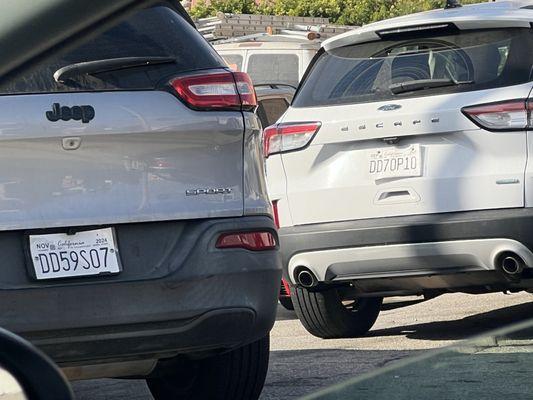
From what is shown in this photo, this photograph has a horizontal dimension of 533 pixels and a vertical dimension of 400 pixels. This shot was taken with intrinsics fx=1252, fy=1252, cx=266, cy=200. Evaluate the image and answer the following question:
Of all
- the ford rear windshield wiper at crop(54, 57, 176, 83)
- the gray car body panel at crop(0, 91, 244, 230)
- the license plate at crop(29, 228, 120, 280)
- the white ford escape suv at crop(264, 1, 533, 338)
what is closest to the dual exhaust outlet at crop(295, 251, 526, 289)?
the white ford escape suv at crop(264, 1, 533, 338)

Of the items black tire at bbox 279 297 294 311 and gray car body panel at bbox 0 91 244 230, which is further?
black tire at bbox 279 297 294 311

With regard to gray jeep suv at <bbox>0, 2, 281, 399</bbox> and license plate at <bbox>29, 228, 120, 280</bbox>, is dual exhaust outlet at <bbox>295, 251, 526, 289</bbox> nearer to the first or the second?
gray jeep suv at <bbox>0, 2, 281, 399</bbox>

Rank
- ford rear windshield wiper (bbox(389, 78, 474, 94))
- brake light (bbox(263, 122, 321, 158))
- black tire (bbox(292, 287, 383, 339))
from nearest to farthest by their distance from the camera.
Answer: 1. ford rear windshield wiper (bbox(389, 78, 474, 94))
2. brake light (bbox(263, 122, 321, 158))
3. black tire (bbox(292, 287, 383, 339))

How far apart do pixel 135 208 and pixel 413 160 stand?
2202 millimetres

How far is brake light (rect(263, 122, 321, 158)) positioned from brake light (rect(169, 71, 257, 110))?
1.86 m

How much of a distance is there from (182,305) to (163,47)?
92 centimetres

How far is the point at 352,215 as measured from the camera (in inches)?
246

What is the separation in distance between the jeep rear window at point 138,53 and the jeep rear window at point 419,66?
1946 millimetres

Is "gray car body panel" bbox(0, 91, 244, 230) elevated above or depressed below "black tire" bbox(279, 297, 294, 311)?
above

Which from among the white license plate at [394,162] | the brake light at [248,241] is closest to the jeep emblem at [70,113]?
the brake light at [248,241]

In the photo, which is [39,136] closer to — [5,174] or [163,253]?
[5,174]

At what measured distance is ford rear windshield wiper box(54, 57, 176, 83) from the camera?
4164 millimetres

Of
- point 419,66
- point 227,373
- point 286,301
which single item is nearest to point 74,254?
point 227,373

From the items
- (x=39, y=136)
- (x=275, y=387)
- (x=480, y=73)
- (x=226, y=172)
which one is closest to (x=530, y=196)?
(x=480, y=73)
